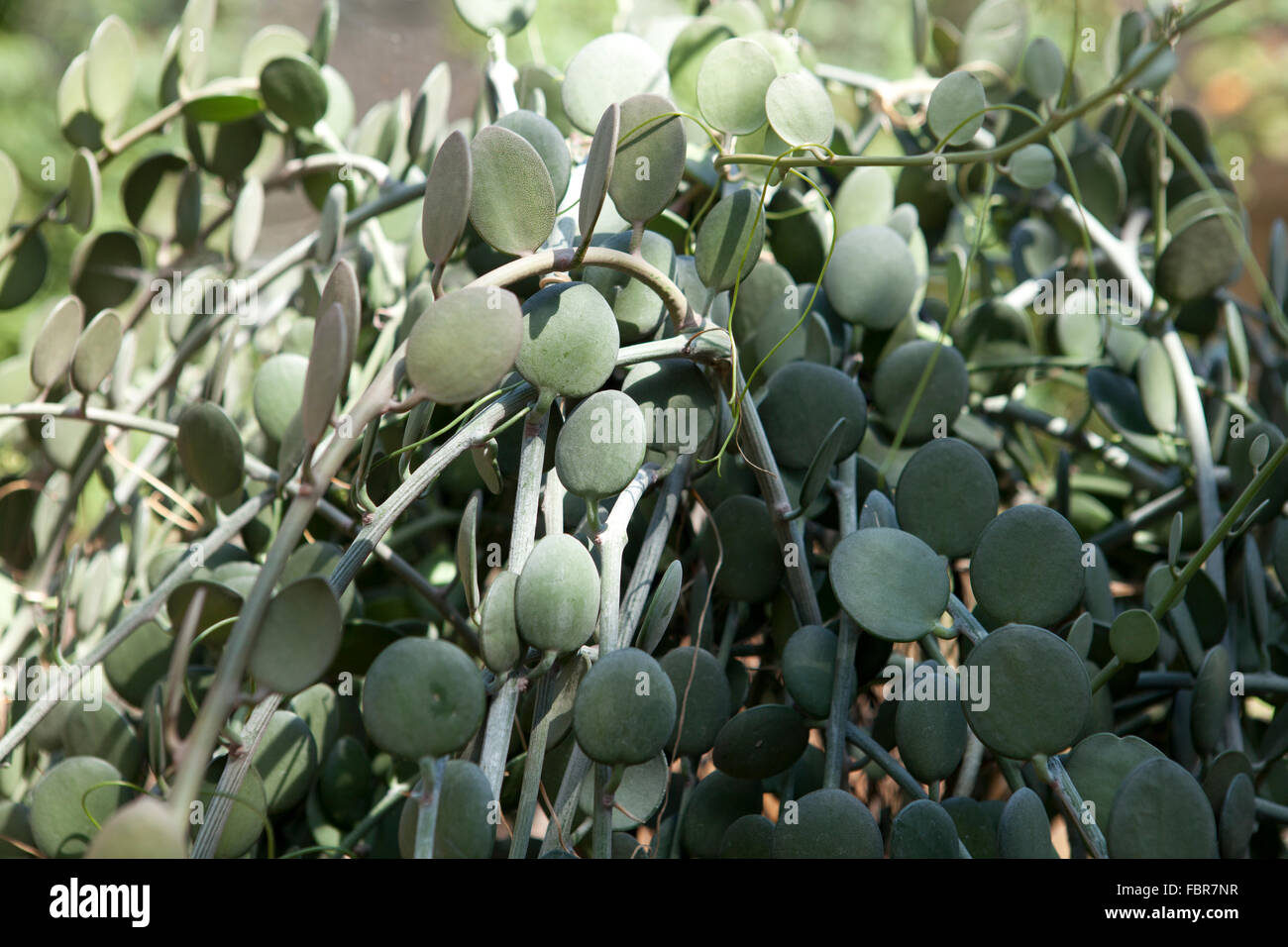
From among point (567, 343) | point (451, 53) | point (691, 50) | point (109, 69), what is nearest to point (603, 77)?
point (691, 50)

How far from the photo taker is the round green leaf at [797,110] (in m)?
0.32

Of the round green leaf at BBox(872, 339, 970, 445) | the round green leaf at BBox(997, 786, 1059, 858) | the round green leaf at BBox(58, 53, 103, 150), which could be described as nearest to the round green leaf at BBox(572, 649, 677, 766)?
the round green leaf at BBox(997, 786, 1059, 858)

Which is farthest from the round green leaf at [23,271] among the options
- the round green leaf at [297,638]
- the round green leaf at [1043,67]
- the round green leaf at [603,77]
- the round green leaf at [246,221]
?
the round green leaf at [1043,67]

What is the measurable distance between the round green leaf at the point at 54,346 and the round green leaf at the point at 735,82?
29cm

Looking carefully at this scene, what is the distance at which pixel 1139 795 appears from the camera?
0.86 feet

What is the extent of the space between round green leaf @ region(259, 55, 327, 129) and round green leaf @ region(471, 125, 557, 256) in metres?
0.27

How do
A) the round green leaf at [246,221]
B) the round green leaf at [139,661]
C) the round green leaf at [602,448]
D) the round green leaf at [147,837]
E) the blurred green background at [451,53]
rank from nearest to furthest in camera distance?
the round green leaf at [147,837], the round green leaf at [602,448], the round green leaf at [139,661], the round green leaf at [246,221], the blurred green background at [451,53]

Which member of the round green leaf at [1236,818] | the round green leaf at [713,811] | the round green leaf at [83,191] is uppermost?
the round green leaf at [83,191]

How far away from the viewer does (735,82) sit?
344 mm

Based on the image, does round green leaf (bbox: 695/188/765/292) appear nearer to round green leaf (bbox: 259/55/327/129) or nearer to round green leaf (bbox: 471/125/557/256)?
round green leaf (bbox: 471/125/557/256)

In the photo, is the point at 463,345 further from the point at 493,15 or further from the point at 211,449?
the point at 493,15

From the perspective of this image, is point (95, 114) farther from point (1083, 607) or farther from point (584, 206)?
point (1083, 607)

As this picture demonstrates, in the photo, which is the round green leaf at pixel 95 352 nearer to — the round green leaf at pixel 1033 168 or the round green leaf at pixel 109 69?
the round green leaf at pixel 109 69
